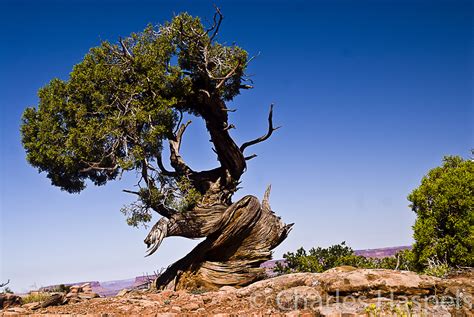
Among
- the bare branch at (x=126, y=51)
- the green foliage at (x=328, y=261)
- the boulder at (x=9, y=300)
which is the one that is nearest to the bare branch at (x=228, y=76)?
the bare branch at (x=126, y=51)

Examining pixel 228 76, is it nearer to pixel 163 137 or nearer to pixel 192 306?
pixel 163 137

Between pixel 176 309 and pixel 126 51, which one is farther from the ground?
pixel 126 51

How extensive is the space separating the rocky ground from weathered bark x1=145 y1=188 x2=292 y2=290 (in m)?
5.01

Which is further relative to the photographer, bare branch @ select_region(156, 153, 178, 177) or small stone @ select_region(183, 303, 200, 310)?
bare branch @ select_region(156, 153, 178, 177)

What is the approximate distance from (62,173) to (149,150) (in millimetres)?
3863

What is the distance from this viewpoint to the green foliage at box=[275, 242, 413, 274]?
17.4m

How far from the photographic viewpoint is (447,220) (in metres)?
14.5

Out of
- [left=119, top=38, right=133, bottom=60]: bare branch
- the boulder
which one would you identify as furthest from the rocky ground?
[left=119, top=38, right=133, bottom=60]: bare branch

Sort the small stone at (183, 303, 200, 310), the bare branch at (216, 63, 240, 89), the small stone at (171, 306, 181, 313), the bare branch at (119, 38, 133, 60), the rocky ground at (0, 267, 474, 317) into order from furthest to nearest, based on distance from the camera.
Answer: the bare branch at (119, 38, 133, 60)
the bare branch at (216, 63, 240, 89)
the small stone at (183, 303, 200, 310)
the small stone at (171, 306, 181, 313)
the rocky ground at (0, 267, 474, 317)

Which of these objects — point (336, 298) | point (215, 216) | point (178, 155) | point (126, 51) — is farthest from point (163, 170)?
point (336, 298)

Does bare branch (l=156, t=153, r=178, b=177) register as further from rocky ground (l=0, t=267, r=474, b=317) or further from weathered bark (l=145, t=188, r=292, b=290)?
rocky ground (l=0, t=267, r=474, b=317)

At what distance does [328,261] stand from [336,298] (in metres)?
9.94

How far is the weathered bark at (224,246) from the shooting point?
1541 centimetres

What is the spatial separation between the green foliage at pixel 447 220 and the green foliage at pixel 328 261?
93.6 inches
